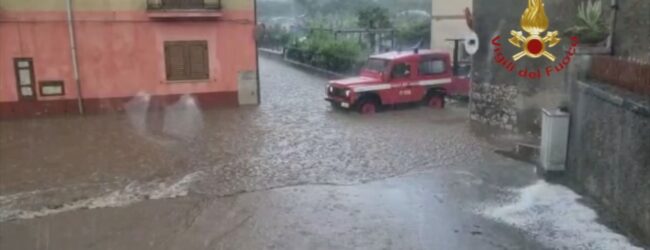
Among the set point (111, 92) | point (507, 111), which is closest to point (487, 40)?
point (507, 111)

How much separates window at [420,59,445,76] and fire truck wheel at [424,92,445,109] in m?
0.64

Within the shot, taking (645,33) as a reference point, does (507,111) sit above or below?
below

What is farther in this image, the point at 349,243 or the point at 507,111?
the point at 507,111

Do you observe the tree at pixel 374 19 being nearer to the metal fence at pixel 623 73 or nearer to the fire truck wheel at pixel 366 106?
the fire truck wheel at pixel 366 106

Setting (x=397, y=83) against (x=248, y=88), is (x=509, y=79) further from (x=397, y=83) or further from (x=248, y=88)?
(x=248, y=88)

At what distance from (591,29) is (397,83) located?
785 centimetres

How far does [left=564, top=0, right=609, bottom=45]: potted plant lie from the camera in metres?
7.87

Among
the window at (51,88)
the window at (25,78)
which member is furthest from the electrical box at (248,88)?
the window at (25,78)

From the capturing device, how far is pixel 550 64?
11.0 m

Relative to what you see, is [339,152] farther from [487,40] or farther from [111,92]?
[111,92]

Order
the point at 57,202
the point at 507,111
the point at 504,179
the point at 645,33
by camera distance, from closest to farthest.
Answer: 1. the point at 645,33
2. the point at 57,202
3. the point at 504,179
4. the point at 507,111

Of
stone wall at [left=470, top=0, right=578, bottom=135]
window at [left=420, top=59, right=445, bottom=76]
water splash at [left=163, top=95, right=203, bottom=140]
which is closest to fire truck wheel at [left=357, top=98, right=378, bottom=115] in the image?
window at [left=420, top=59, right=445, bottom=76]

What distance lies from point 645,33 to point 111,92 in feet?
43.8

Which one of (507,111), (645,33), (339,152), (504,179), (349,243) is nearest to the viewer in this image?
(349,243)
